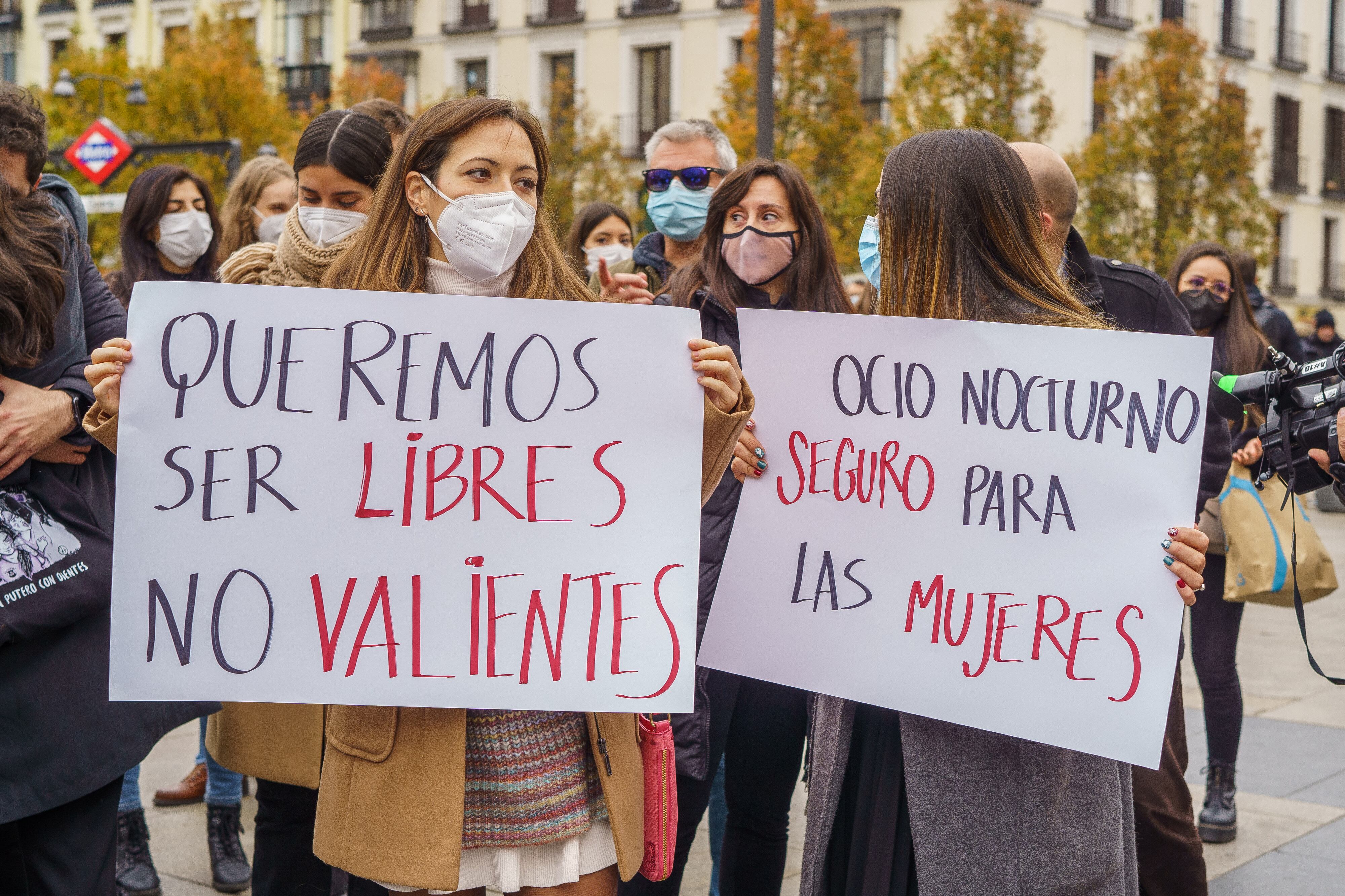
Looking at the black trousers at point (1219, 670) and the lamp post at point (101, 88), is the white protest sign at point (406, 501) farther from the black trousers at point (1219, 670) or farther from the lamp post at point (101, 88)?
the lamp post at point (101, 88)

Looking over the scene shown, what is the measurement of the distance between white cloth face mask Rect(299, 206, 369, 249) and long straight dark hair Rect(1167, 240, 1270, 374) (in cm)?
293

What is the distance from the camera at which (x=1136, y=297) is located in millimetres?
2961

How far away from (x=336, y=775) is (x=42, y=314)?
1.05 meters

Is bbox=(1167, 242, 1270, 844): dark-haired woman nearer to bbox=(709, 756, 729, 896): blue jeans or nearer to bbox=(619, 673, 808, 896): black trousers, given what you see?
bbox=(709, 756, 729, 896): blue jeans

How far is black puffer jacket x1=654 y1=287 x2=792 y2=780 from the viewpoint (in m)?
2.92

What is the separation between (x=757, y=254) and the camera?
3307mm

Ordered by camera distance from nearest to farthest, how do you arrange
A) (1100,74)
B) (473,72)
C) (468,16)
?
(1100,74), (468,16), (473,72)

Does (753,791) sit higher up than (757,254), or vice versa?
(757,254)

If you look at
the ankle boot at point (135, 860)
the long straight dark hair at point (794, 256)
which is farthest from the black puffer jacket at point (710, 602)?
the ankle boot at point (135, 860)

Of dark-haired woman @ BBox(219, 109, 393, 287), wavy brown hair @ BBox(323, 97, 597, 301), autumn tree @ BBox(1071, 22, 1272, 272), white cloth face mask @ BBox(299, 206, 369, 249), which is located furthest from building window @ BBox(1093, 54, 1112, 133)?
wavy brown hair @ BBox(323, 97, 597, 301)

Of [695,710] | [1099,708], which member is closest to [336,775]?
[695,710]

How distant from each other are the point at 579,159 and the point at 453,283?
2486 centimetres

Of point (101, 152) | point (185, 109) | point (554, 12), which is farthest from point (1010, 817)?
point (554, 12)

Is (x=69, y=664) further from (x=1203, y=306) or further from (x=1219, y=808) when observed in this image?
(x=1203, y=306)
